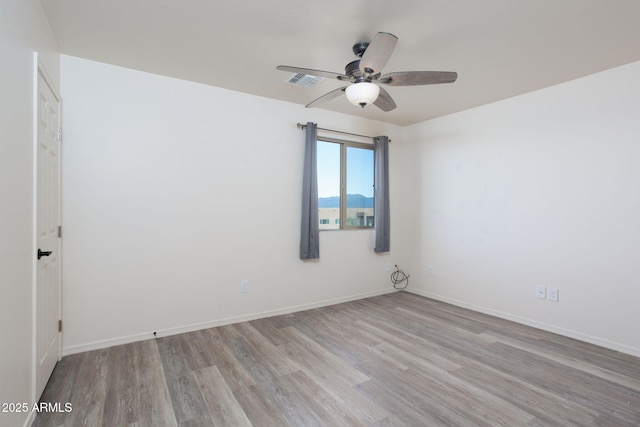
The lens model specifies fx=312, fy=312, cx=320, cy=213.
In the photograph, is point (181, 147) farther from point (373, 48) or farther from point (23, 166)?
point (373, 48)

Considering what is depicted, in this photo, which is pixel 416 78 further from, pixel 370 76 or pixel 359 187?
pixel 359 187

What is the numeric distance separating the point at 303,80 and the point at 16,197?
7.57 ft

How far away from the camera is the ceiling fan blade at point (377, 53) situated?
5.71 feet

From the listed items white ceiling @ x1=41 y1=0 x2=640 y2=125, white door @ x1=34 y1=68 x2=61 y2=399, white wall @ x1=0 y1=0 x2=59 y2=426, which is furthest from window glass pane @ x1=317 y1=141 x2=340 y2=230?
white wall @ x1=0 y1=0 x2=59 y2=426

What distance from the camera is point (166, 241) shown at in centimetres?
299

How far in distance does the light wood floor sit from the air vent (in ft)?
8.06

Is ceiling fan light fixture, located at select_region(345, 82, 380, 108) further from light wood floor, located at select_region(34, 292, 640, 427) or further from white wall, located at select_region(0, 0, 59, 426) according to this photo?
light wood floor, located at select_region(34, 292, 640, 427)

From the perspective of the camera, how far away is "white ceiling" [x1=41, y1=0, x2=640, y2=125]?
1944 millimetres

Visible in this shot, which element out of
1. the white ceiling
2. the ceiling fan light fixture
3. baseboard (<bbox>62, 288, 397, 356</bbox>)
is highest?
the white ceiling

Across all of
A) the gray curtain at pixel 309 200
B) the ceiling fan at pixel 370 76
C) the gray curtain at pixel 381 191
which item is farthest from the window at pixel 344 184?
the ceiling fan at pixel 370 76

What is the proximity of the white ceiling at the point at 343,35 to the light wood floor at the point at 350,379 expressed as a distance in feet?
8.10

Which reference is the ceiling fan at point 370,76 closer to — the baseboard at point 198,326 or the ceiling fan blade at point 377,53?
the ceiling fan blade at point 377,53

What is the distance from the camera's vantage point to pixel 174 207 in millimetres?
3029

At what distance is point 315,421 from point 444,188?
3351 millimetres
